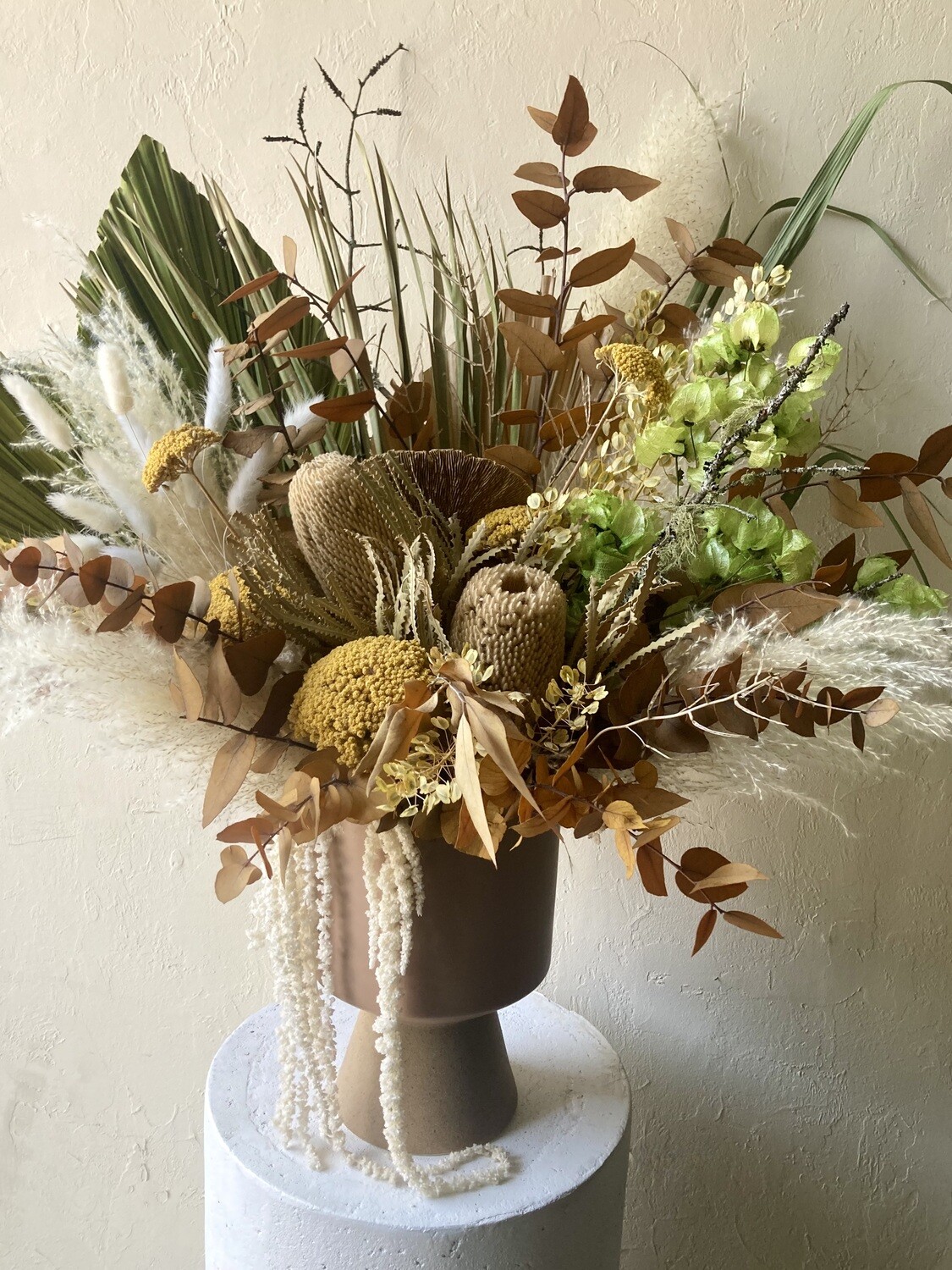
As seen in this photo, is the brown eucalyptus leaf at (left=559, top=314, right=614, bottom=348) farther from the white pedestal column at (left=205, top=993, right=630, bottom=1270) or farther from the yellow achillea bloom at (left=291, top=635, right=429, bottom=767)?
the white pedestal column at (left=205, top=993, right=630, bottom=1270)

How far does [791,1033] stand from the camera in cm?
91

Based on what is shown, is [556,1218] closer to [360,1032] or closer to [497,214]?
[360,1032]

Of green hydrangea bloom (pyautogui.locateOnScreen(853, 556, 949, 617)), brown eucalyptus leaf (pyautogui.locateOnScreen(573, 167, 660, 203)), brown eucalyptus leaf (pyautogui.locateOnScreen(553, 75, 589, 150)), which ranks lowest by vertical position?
green hydrangea bloom (pyautogui.locateOnScreen(853, 556, 949, 617))

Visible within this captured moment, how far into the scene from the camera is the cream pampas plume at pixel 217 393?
1.94 feet

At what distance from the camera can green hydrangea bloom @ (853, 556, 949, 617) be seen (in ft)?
1.83

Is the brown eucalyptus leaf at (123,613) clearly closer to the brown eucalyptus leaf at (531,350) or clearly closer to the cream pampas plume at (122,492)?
the cream pampas plume at (122,492)

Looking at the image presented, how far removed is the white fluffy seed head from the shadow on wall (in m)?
0.58

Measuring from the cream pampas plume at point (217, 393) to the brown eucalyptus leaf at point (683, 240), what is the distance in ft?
1.07

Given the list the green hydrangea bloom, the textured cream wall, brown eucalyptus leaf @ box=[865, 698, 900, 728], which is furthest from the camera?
the textured cream wall

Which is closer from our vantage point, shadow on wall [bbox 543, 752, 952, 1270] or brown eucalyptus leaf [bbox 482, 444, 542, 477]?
brown eucalyptus leaf [bbox 482, 444, 542, 477]

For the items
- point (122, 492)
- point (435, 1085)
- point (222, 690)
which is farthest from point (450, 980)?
point (122, 492)

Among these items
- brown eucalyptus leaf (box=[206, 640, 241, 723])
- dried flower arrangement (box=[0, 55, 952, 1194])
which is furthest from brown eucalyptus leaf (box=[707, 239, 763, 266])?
brown eucalyptus leaf (box=[206, 640, 241, 723])

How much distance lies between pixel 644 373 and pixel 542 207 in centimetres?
17

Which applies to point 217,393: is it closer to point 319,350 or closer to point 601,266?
point 319,350
